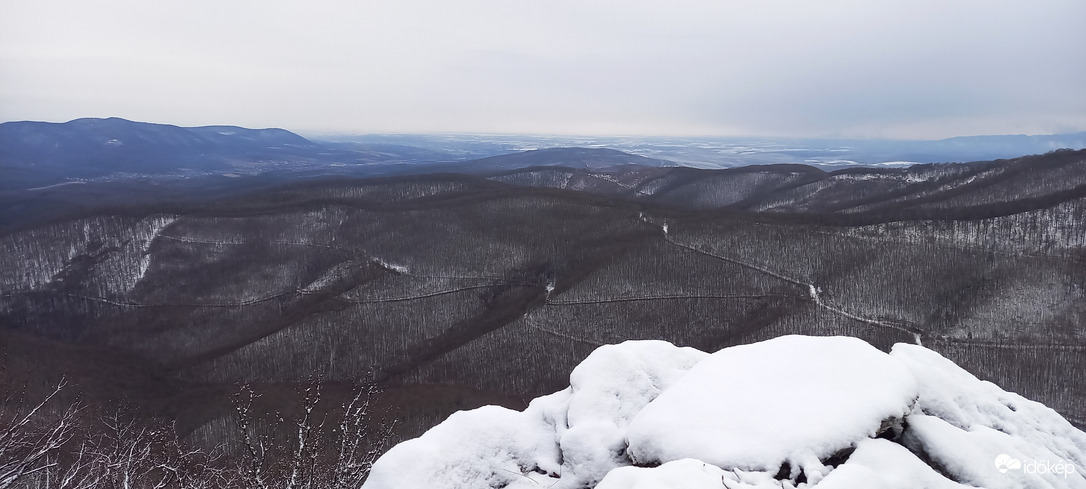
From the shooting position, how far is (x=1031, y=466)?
445 inches

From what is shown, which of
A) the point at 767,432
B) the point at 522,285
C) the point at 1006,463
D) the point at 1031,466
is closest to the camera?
the point at 767,432

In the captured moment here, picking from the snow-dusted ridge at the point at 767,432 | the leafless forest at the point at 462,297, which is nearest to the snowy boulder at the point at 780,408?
the snow-dusted ridge at the point at 767,432

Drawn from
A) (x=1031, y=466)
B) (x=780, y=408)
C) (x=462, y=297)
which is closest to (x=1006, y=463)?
(x=1031, y=466)

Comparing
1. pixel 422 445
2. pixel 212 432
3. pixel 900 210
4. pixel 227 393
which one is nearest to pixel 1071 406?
pixel 422 445

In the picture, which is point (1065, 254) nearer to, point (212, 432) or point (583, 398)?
point (583, 398)

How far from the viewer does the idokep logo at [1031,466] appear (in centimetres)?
1112

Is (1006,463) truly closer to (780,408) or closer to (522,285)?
(780,408)

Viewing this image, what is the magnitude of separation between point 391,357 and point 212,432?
25623mm

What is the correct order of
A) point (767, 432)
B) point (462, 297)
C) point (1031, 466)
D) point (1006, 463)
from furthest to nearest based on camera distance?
1. point (462, 297)
2. point (1031, 466)
3. point (1006, 463)
4. point (767, 432)

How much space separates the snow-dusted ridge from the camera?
33.9 feet

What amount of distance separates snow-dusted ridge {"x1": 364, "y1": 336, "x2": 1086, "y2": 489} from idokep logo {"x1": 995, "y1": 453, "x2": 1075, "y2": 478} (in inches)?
1.0

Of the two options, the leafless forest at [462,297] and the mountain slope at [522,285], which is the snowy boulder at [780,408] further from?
the mountain slope at [522,285]

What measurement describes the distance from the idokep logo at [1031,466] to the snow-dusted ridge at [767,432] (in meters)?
0.03

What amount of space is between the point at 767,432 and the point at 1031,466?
6.08 meters
